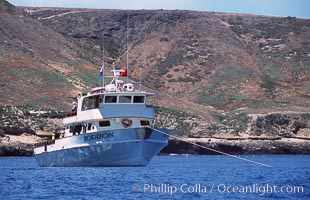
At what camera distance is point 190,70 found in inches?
6663

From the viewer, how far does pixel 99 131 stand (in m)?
66.4

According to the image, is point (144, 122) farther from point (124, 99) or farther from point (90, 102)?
point (90, 102)

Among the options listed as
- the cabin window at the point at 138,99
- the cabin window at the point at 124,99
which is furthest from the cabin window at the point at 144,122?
the cabin window at the point at 124,99

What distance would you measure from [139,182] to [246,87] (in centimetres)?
10330

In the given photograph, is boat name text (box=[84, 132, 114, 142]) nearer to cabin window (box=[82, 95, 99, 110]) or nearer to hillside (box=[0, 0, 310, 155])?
cabin window (box=[82, 95, 99, 110])

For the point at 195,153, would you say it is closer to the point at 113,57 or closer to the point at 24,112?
the point at 24,112

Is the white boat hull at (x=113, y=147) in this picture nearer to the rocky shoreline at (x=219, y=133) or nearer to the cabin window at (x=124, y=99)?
the cabin window at (x=124, y=99)

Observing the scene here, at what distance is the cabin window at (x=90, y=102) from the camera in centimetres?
6681

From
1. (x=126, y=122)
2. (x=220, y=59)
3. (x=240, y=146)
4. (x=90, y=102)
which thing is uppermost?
(x=220, y=59)

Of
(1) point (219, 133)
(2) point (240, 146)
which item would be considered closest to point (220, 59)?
(1) point (219, 133)

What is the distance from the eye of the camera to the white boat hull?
2594 inches

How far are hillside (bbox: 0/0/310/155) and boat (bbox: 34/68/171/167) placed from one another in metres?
40.7

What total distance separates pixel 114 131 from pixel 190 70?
342ft

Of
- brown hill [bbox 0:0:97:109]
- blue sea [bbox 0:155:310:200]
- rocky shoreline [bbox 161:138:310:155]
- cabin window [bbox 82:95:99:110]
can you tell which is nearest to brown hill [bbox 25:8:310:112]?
brown hill [bbox 0:0:97:109]
